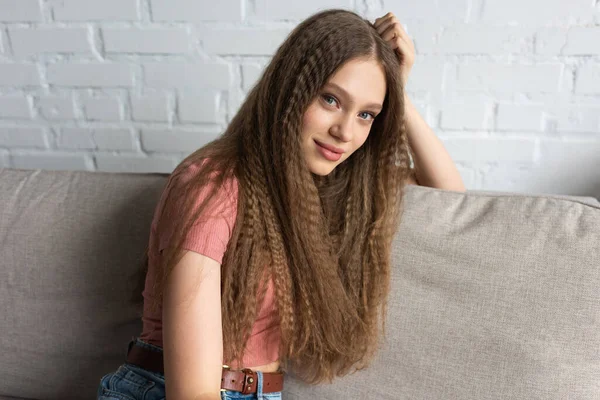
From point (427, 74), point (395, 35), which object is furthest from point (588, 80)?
point (395, 35)

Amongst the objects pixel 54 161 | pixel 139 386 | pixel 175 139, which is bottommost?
pixel 139 386

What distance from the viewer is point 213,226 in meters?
0.96

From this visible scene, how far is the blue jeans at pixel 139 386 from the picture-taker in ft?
3.52

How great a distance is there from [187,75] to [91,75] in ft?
0.91

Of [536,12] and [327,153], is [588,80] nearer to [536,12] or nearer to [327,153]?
[536,12]

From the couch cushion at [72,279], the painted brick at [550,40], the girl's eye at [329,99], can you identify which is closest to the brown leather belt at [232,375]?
the couch cushion at [72,279]

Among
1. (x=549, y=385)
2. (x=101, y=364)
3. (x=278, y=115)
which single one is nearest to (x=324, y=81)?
(x=278, y=115)

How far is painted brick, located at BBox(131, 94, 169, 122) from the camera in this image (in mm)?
1600

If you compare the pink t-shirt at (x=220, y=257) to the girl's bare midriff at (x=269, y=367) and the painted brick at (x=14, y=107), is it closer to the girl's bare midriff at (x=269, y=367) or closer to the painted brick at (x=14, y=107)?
the girl's bare midriff at (x=269, y=367)

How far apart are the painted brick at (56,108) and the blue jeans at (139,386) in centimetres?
83

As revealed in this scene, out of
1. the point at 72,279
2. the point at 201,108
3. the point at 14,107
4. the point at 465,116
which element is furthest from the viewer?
the point at 14,107

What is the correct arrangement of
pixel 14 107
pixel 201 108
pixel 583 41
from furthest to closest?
pixel 14 107 < pixel 201 108 < pixel 583 41

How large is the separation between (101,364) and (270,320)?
1.44 feet

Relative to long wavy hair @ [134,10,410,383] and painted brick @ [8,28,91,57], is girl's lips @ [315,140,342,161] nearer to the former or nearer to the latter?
long wavy hair @ [134,10,410,383]
